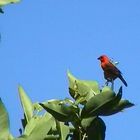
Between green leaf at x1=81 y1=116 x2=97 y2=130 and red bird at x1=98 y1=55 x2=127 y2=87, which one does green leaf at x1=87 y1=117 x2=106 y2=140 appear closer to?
green leaf at x1=81 y1=116 x2=97 y2=130

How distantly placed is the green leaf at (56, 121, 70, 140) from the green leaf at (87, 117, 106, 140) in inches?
2.2

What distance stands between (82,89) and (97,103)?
17 cm

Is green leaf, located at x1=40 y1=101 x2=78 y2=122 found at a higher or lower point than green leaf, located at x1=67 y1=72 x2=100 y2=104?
lower

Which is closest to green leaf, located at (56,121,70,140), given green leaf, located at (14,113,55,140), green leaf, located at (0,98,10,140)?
→ green leaf, located at (14,113,55,140)

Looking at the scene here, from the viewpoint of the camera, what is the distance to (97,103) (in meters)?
1.02

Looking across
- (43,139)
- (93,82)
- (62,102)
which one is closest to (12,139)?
(43,139)

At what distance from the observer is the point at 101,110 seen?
1.02 meters

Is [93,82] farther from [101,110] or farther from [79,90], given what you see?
[101,110]

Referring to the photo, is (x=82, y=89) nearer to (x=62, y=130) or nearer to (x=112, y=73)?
(x=62, y=130)

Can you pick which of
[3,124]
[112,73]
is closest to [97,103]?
[3,124]

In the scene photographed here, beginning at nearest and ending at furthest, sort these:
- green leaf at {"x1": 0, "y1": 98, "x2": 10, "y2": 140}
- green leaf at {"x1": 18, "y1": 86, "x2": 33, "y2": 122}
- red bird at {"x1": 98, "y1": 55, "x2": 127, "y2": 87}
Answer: green leaf at {"x1": 0, "y1": 98, "x2": 10, "y2": 140}, green leaf at {"x1": 18, "y1": 86, "x2": 33, "y2": 122}, red bird at {"x1": 98, "y1": 55, "x2": 127, "y2": 87}

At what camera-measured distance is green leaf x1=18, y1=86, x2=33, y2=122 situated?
1.14 meters

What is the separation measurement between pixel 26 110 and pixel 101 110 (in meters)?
0.23

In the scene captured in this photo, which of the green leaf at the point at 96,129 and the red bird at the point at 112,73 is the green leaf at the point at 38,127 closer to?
the green leaf at the point at 96,129
